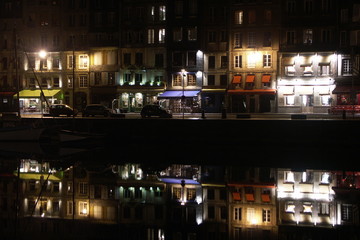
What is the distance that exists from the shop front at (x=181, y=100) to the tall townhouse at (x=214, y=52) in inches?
46.2

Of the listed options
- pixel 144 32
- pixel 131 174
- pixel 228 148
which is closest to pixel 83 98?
pixel 144 32

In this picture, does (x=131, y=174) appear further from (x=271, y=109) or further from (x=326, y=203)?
(x=271, y=109)

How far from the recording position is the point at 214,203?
26.5 metres

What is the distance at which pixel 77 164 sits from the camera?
125 feet

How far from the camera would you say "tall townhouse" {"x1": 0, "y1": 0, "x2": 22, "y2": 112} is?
273 ft

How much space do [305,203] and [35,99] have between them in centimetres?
6313

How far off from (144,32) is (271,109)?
22.9 meters

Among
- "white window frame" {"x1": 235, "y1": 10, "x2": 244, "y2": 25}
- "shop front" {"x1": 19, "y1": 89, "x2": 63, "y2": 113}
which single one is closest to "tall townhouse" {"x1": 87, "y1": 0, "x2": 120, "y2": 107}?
"shop front" {"x1": 19, "y1": 89, "x2": 63, "y2": 113}

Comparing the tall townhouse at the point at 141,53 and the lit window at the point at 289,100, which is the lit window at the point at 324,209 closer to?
the lit window at the point at 289,100

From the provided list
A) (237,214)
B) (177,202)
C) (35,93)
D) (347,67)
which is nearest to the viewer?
(237,214)

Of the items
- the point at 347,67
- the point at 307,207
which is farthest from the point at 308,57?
the point at 307,207

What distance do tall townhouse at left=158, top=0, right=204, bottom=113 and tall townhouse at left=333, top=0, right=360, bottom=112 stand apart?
1934 centimetres

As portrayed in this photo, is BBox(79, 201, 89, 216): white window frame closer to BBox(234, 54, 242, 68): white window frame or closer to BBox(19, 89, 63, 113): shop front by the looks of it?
BBox(234, 54, 242, 68): white window frame

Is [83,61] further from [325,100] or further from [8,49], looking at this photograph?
[325,100]
